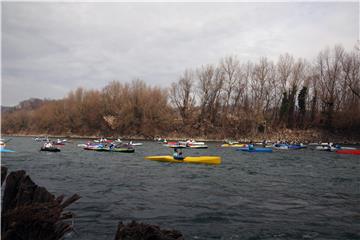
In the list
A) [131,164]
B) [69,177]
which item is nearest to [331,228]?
[69,177]

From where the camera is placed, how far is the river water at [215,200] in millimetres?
12891

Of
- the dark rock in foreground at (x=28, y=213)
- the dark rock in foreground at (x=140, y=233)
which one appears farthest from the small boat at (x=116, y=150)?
the dark rock in foreground at (x=140, y=233)

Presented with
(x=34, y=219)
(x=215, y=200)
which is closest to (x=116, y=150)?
(x=215, y=200)

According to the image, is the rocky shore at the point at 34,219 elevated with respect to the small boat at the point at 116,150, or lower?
elevated

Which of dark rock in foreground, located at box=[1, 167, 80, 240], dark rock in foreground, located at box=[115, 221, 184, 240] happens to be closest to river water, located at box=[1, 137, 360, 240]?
dark rock in foreground, located at box=[1, 167, 80, 240]

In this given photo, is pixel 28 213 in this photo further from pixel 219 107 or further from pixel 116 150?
pixel 219 107

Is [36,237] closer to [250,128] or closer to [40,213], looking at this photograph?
[40,213]

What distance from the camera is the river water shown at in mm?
12891

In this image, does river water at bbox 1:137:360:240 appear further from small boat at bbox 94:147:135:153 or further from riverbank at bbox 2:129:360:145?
riverbank at bbox 2:129:360:145

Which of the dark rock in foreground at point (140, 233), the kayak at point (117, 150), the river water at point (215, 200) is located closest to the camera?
the dark rock in foreground at point (140, 233)

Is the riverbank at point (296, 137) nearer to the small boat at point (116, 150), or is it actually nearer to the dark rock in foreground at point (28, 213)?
the small boat at point (116, 150)

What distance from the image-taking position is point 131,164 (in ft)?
107

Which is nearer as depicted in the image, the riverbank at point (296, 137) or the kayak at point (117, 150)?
the kayak at point (117, 150)

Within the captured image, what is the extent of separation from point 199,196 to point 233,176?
808cm
